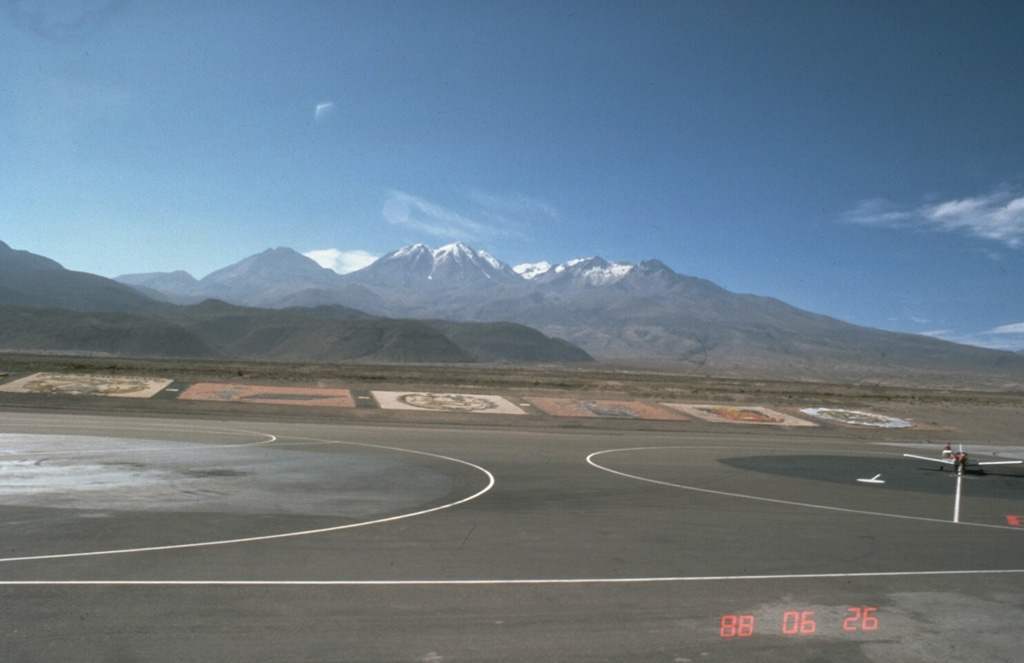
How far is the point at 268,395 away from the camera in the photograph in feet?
131

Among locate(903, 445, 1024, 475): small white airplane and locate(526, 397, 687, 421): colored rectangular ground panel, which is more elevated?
locate(903, 445, 1024, 475): small white airplane

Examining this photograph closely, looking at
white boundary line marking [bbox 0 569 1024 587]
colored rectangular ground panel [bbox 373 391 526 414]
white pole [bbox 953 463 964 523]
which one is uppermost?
white pole [bbox 953 463 964 523]

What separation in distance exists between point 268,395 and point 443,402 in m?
10.0

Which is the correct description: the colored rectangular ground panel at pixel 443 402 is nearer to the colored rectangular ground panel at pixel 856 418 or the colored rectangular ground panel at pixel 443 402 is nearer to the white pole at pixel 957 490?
the colored rectangular ground panel at pixel 856 418

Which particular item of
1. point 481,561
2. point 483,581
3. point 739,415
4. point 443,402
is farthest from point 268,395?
point 483,581

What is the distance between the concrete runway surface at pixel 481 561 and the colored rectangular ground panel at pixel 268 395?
1658 cm

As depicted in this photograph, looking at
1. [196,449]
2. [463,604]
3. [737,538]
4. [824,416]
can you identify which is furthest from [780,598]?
[824,416]

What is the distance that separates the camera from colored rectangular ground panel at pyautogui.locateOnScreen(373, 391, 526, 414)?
38.2m

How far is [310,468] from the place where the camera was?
60.7 ft

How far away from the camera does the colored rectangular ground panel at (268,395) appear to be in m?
37.8

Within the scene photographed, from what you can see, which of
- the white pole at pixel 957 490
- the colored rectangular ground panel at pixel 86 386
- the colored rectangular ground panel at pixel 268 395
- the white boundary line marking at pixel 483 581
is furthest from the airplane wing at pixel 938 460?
the colored rectangular ground panel at pixel 86 386

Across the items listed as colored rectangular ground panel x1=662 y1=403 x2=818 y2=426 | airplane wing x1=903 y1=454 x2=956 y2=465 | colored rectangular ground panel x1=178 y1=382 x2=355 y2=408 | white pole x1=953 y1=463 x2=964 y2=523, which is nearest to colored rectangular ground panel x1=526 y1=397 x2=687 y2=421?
colored rectangular ground panel x1=662 y1=403 x2=818 y2=426

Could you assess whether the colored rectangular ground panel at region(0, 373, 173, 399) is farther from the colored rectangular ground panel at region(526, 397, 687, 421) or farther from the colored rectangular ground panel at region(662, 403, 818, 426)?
the colored rectangular ground panel at region(662, 403, 818, 426)

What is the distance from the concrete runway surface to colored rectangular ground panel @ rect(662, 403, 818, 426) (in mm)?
19330
